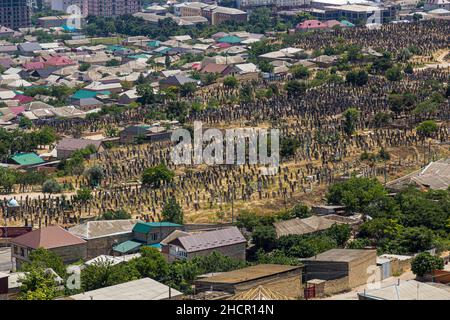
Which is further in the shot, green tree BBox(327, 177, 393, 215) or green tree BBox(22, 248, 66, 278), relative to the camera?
green tree BBox(327, 177, 393, 215)

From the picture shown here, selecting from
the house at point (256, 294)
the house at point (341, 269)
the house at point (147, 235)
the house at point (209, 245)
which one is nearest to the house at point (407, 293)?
the house at point (256, 294)

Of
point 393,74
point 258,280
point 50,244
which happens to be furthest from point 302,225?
point 393,74

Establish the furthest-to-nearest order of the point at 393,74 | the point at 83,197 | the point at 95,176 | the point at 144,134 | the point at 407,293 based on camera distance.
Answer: the point at 393,74, the point at 144,134, the point at 95,176, the point at 83,197, the point at 407,293

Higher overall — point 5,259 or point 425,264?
point 425,264

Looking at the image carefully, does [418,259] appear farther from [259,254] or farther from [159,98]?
[159,98]

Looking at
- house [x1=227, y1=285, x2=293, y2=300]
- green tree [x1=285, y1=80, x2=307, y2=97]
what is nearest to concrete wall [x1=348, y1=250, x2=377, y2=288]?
house [x1=227, y1=285, x2=293, y2=300]

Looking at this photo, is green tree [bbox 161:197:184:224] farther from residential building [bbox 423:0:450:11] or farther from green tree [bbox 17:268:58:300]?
residential building [bbox 423:0:450:11]

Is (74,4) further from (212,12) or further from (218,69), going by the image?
(218,69)
